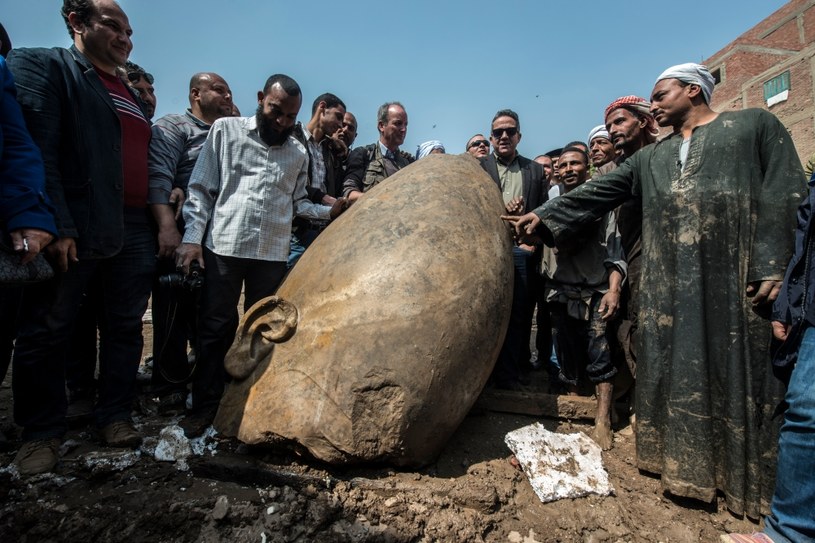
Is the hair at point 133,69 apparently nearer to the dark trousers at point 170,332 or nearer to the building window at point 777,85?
the dark trousers at point 170,332

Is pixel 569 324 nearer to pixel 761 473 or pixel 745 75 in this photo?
pixel 761 473

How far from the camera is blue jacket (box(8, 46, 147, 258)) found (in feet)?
6.99

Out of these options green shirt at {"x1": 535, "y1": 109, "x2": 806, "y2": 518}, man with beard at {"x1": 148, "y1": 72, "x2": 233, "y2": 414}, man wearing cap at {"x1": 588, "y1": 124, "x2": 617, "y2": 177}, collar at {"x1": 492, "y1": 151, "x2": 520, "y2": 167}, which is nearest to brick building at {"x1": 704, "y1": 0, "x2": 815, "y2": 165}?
man wearing cap at {"x1": 588, "y1": 124, "x2": 617, "y2": 177}

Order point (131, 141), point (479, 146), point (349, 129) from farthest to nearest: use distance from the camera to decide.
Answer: point (479, 146), point (349, 129), point (131, 141)

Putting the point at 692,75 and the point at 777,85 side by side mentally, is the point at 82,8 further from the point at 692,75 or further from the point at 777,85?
the point at 777,85

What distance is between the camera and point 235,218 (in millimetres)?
2748

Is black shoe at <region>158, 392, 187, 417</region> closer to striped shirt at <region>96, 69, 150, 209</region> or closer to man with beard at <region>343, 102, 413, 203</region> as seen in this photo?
striped shirt at <region>96, 69, 150, 209</region>

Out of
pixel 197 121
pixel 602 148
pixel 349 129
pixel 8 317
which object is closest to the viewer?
pixel 8 317

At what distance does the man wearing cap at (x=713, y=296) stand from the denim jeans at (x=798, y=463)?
0.32 m

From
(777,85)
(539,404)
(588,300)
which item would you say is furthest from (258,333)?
(777,85)

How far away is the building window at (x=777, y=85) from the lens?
46.2ft

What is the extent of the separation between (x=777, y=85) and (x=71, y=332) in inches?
771

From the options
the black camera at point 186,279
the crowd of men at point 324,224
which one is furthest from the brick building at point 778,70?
the black camera at point 186,279

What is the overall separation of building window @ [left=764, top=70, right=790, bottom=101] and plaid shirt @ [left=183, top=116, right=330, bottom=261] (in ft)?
58.5
